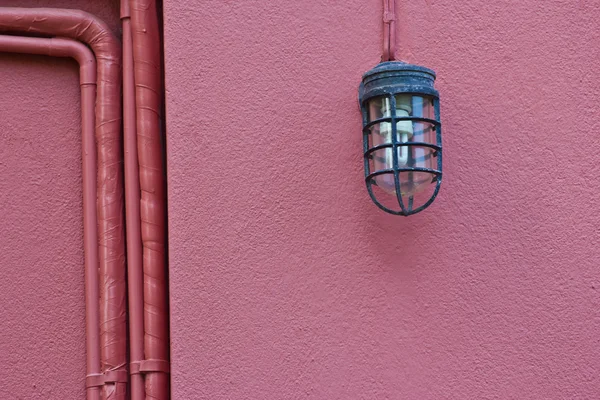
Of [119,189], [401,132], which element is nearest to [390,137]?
[401,132]

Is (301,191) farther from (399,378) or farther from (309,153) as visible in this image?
(399,378)

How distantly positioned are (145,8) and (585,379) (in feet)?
5.29

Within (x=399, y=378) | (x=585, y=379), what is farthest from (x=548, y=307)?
(x=399, y=378)

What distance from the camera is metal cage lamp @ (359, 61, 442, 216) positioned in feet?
7.76

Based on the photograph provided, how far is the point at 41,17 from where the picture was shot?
2.76 meters

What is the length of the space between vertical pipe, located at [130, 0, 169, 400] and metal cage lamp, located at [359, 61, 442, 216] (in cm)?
62

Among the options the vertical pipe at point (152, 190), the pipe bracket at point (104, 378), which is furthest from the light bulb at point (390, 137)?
the pipe bracket at point (104, 378)

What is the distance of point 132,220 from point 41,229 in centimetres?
27

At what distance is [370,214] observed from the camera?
8.56 ft

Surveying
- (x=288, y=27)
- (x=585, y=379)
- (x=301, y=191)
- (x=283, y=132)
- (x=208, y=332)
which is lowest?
(x=585, y=379)

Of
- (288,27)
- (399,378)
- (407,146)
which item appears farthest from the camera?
(288,27)

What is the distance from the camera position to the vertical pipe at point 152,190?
2.61m

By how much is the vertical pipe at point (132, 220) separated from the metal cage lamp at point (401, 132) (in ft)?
2.25

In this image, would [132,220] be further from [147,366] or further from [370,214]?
[370,214]
